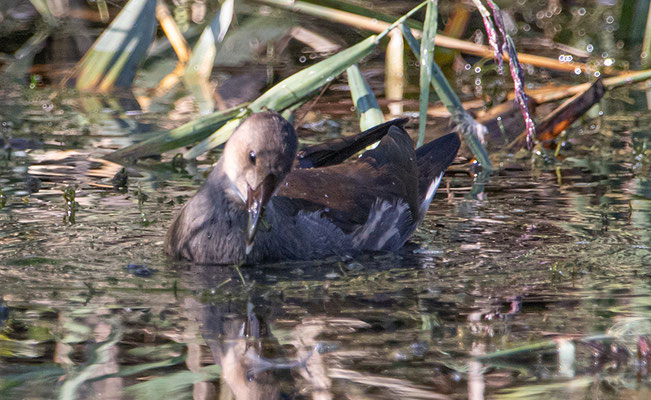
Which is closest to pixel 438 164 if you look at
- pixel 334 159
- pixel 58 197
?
pixel 334 159

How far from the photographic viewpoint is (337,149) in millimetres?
5605

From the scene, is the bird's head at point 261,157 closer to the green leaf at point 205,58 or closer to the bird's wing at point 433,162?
the bird's wing at point 433,162

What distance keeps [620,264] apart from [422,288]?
914 millimetres

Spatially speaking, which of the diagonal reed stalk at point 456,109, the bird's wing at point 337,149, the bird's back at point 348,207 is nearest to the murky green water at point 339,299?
the bird's back at point 348,207

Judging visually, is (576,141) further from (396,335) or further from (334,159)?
(396,335)

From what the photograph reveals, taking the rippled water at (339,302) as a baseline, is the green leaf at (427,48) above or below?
above

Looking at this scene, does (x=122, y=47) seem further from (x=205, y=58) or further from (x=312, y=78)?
(x=312, y=78)

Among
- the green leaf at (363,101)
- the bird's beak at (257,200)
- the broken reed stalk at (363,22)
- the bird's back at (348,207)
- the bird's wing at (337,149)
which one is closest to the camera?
the bird's beak at (257,200)

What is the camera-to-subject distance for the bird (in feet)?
15.2

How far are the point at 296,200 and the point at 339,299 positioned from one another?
0.96 m

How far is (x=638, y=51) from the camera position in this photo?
932cm

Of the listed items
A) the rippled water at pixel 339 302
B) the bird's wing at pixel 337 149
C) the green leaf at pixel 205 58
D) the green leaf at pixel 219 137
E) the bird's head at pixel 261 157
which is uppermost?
the green leaf at pixel 205 58

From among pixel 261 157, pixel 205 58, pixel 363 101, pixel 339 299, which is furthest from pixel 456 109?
pixel 339 299

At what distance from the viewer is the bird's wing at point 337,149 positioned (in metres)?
5.60
